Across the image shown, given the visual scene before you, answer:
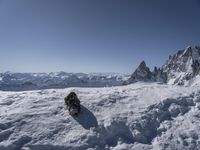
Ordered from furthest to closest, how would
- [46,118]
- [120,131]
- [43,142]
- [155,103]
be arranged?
1. [155,103]
2. [46,118]
3. [120,131]
4. [43,142]

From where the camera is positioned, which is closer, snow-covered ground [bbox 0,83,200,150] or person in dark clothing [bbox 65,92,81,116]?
snow-covered ground [bbox 0,83,200,150]

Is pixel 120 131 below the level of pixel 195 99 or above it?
below

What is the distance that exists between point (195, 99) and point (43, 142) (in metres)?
11.6

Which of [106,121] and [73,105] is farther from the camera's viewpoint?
[73,105]

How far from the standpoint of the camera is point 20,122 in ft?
61.9

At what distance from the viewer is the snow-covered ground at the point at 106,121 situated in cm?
1691

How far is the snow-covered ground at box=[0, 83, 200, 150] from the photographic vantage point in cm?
1691

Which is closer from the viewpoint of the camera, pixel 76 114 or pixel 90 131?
pixel 90 131

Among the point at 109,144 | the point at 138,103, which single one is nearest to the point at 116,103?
the point at 138,103

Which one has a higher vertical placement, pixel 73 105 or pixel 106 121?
pixel 73 105

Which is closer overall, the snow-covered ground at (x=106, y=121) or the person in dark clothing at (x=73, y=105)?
the snow-covered ground at (x=106, y=121)

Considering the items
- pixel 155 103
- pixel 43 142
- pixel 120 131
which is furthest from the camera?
pixel 155 103

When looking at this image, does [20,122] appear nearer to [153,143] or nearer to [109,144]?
[109,144]

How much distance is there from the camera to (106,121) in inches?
741
